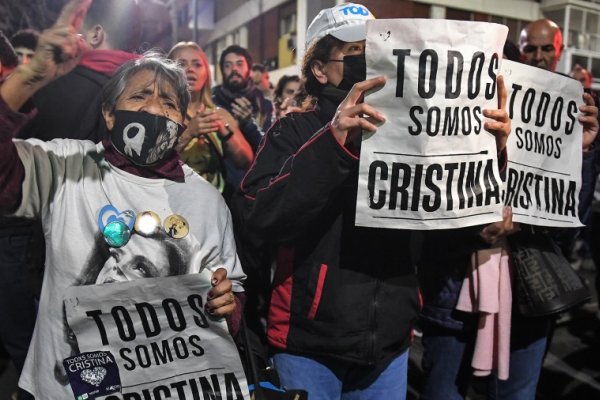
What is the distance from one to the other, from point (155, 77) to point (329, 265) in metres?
0.80

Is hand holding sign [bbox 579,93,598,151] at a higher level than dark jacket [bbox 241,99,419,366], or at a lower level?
higher

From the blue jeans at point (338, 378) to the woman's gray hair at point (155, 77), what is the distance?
2.96 feet

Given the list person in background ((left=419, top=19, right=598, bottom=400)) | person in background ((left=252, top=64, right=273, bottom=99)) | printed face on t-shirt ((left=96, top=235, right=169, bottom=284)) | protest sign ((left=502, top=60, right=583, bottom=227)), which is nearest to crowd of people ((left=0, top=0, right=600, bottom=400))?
printed face on t-shirt ((left=96, top=235, right=169, bottom=284))

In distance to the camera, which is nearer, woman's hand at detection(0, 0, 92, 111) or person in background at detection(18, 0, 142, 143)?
woman's hand at detection(0, 0, 92, 111)

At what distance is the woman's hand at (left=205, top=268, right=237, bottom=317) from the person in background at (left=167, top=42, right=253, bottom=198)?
58 cm

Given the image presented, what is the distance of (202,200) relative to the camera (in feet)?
5.33

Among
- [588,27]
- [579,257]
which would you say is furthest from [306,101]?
[579,257]

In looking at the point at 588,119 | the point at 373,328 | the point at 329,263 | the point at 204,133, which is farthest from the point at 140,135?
the point at 588,119

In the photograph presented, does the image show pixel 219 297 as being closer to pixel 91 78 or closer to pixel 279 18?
pixel 91 78

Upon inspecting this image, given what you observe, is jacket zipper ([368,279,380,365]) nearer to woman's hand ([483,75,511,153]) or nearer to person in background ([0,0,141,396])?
woman's hand ([483,75,511,153])

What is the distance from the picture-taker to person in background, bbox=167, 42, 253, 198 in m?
1.93

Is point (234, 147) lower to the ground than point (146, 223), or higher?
higher

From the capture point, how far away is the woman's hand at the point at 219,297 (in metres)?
1.54

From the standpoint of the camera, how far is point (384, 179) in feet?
4.94
